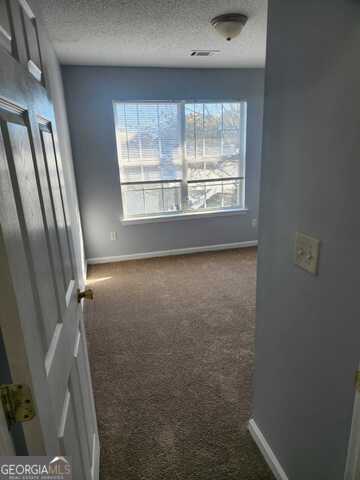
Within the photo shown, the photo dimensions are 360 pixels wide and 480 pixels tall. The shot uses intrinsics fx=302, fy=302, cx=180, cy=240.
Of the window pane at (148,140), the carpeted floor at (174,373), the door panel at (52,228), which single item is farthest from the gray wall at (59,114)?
the door panel at (52,228)

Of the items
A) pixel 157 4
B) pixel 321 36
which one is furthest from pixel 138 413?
pixel 157 4

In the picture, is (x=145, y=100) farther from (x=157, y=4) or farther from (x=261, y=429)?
(x=261, y=429)

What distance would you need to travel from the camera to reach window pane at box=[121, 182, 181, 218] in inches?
162

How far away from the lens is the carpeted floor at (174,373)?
1.55 m

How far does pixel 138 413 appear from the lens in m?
1.83

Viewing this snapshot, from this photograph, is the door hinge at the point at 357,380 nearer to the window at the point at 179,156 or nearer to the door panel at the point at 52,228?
the door panel at the point at 52,228

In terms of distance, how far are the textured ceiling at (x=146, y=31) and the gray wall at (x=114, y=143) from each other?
0.81 feet

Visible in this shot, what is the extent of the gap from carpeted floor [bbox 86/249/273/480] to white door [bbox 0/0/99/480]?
586 mm

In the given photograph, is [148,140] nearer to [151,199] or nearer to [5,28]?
[151,199]

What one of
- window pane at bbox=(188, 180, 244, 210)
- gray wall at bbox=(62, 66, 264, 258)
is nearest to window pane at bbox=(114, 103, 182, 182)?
gray wall at bbox=(62, 66, 264, 258)

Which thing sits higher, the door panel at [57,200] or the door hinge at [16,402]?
the door panel at [57,200]

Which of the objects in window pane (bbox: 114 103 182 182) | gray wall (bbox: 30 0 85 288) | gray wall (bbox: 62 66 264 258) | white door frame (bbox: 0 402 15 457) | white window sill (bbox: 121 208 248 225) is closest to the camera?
white door frame (bbox: 0 402 15 457)

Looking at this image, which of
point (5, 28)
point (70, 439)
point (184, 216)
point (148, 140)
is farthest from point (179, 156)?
point (70, 439)

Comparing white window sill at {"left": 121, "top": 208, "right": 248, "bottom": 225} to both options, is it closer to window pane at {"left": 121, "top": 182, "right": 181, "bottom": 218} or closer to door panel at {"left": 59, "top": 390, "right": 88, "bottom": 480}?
window pane at {"left": 121, "top": 182, "right": 181, "bottom": 218}
